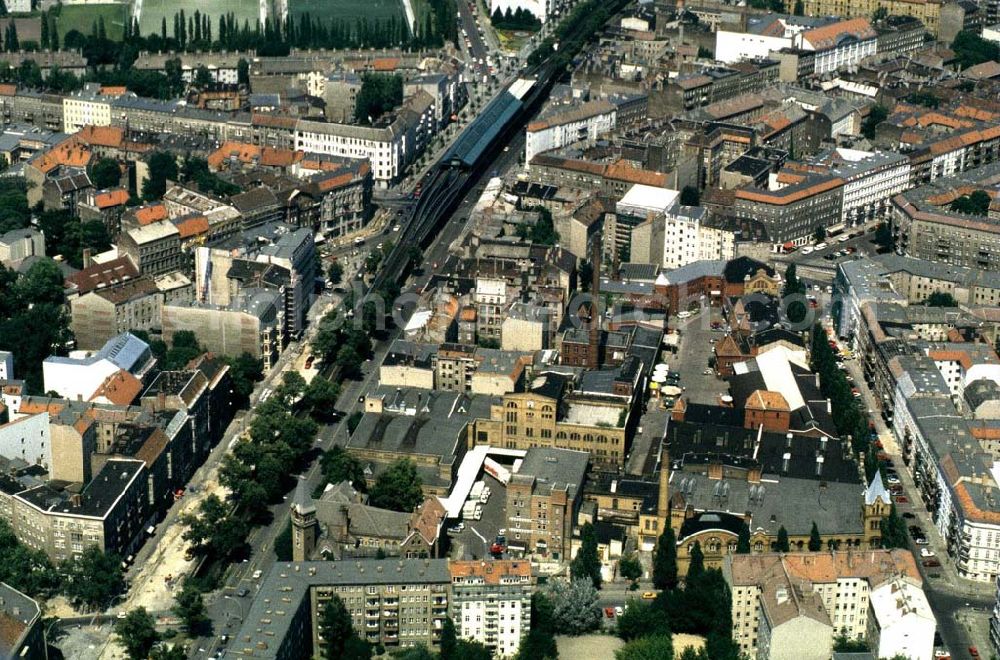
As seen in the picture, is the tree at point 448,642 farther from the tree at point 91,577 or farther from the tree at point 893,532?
the tree at point 893,532

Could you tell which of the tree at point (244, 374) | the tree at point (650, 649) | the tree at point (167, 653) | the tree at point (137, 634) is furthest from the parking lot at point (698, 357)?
the tree at point (137, 634)

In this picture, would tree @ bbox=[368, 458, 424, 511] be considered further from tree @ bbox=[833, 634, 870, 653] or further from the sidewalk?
the sidewalk

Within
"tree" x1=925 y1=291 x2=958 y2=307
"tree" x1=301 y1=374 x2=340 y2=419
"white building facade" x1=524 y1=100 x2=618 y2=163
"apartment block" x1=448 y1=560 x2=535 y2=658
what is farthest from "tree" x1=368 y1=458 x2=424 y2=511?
"white building facade" x1=524 y1=100 x2=618 y2=163

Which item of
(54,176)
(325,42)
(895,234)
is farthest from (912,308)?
(325,42)

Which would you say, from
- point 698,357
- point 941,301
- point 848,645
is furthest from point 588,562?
point 941,301

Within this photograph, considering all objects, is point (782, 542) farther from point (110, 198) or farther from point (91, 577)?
point (110, 198)
